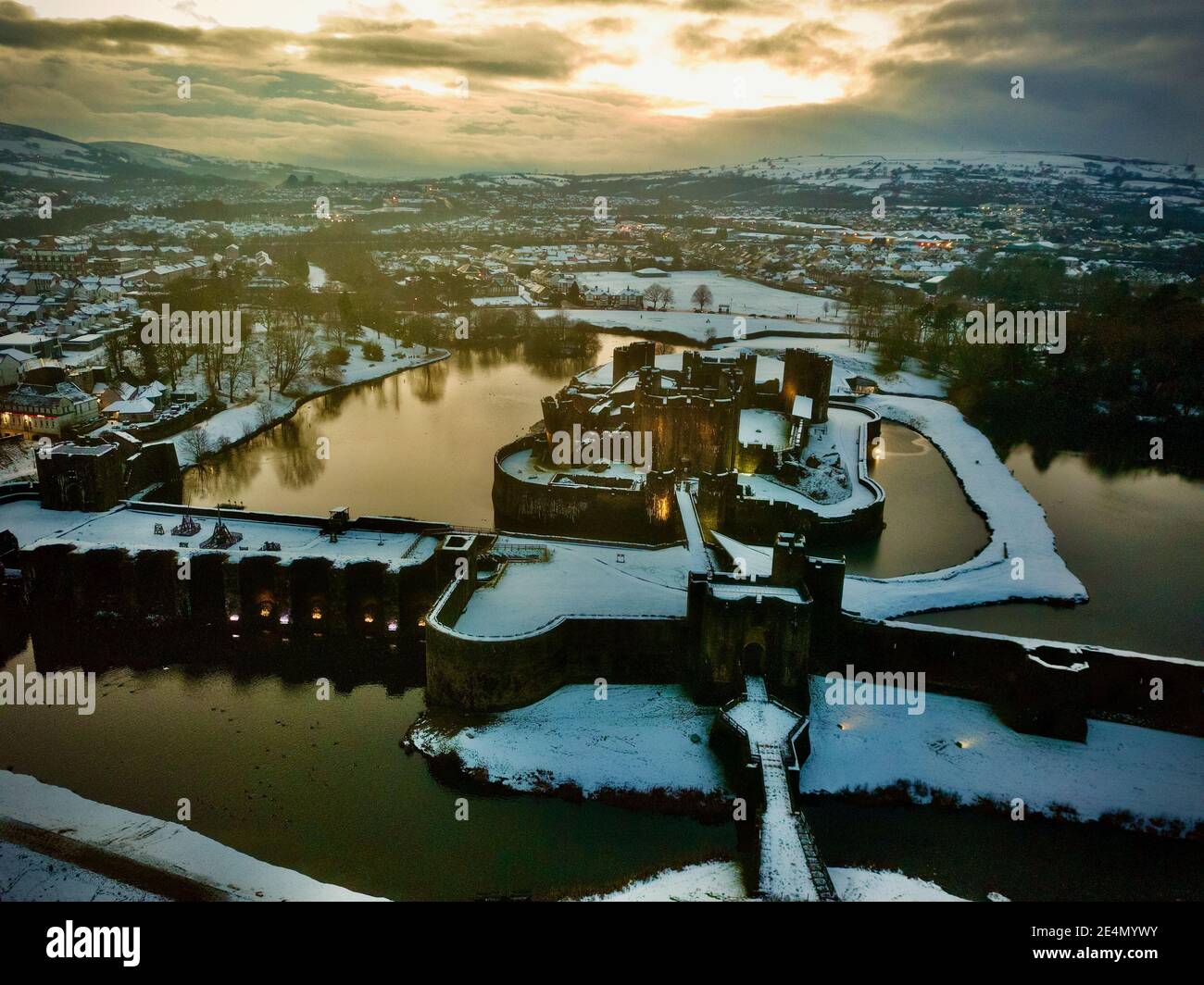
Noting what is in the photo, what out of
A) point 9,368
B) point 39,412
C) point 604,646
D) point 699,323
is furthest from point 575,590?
point 699,323

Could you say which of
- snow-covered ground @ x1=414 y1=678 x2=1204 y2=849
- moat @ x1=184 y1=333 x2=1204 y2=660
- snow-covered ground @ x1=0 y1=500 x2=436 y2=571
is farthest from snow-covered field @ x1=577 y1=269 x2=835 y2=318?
snow-covered ground @ x1=414 y1=678 x2=1204 y2=849

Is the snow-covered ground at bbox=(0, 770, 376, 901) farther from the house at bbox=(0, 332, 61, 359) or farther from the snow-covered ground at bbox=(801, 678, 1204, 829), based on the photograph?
the house at bbox=(0, 332, 61, 359)

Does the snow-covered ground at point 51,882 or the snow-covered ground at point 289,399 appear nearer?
the snow-covered ground at point 51,882

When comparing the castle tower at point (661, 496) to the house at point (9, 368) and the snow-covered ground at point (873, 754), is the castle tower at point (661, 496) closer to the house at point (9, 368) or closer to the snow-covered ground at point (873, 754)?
the snow-covered ground at point (873, 754)

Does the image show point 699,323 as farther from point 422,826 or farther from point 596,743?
point 422,826

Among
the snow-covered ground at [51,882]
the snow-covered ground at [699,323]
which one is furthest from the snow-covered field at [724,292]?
the snow-covered ground at [51,882]
